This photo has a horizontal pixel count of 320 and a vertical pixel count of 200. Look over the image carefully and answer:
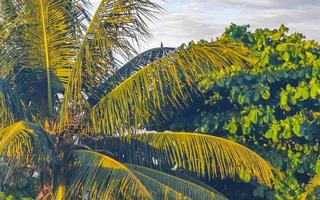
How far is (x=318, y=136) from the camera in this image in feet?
38.7

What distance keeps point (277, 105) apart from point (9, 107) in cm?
454

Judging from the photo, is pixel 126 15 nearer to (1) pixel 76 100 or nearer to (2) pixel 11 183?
(1) pixel 76 100

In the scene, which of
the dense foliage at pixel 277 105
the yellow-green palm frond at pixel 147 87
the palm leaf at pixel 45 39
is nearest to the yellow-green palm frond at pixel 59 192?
the yellow-green palm frond at pixel 147 87

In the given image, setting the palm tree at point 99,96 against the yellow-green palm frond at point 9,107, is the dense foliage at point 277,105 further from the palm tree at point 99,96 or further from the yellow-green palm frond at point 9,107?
the yellow-green palm frond at point 9,107

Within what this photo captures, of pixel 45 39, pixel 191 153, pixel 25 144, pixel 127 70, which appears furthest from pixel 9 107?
pixel 191 153

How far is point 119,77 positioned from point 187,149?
172 centimetres

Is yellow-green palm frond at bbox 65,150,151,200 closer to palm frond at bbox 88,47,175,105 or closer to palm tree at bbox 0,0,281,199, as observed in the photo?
palm tree at bbox 0,0,281,199

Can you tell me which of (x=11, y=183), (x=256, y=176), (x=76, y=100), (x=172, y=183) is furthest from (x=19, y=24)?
(x=256, y=176)

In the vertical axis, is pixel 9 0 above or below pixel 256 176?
above

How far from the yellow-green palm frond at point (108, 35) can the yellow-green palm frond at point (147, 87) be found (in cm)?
52

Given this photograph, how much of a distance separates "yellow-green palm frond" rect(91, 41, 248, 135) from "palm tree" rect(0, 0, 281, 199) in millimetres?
15

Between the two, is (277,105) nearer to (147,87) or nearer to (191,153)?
(191,153)

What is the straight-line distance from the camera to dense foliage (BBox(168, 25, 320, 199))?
37.9ft

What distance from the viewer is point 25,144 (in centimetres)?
899
